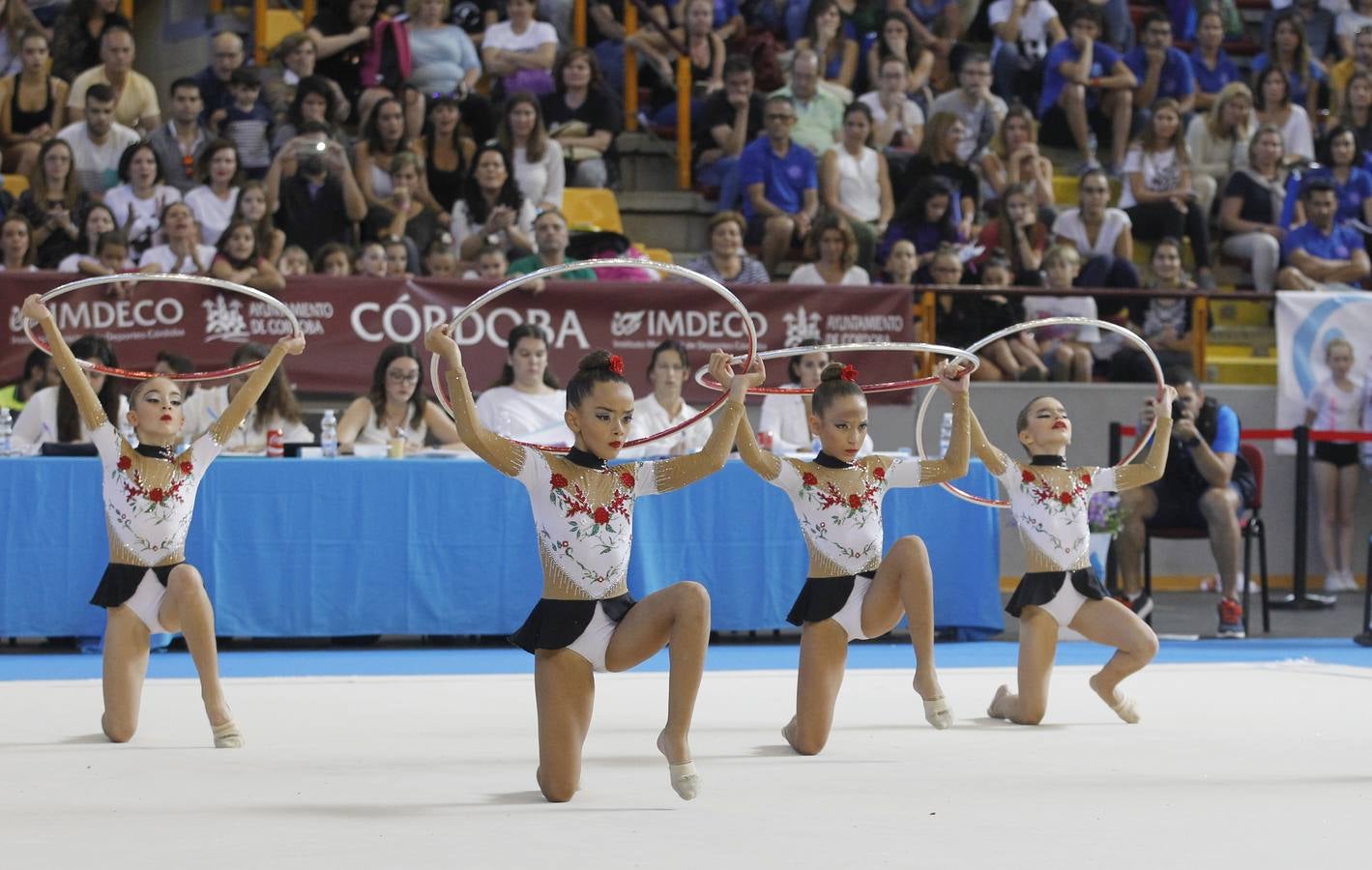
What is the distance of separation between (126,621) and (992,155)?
8140 mm

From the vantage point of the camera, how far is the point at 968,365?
601 cm

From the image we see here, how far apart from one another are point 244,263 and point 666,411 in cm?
271

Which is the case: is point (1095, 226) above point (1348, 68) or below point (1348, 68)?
below

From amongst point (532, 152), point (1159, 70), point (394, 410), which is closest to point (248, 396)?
point (394, 410)

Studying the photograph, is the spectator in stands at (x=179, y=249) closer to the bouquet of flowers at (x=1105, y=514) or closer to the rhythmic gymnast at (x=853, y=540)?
the bouquet of flowers at (x=1105, y=514)

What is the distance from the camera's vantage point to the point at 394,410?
8.73 m

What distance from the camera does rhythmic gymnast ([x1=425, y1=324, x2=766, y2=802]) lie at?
446 cm

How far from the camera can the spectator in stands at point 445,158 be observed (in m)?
11.3

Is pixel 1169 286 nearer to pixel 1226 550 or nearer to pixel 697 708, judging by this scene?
pixel 1226 550

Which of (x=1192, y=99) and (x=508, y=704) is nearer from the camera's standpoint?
(x=508, y=704)

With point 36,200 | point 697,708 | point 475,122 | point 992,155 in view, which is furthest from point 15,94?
point 697,708

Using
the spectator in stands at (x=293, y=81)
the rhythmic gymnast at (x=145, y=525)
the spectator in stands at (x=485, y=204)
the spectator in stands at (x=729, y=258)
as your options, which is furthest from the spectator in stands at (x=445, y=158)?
the rhythmic gymnast at (x=145, y=525)

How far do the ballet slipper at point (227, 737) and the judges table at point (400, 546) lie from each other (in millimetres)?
2740

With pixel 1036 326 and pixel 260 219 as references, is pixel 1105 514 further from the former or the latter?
pixel 260 219
